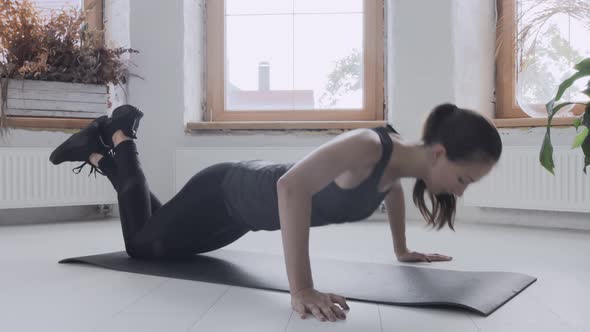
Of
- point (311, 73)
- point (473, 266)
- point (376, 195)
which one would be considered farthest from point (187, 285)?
point (311, 73)

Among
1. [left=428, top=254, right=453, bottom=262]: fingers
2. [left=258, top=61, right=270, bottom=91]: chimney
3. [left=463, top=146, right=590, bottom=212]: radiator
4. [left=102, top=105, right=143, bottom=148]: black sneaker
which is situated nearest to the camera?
[left=428, top=254, right=453, bottom=262]: fingers

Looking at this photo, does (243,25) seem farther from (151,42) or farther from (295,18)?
(151,42)

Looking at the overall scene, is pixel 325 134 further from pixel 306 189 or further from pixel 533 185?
pixel 306 189

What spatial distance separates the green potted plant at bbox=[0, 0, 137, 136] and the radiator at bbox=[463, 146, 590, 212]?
233cm

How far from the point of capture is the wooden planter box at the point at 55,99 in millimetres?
2953

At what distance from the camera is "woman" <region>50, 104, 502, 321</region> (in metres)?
1.13

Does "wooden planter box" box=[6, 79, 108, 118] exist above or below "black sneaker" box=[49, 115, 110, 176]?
above

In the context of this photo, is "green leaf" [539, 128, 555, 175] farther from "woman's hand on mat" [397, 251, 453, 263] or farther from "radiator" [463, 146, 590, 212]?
"radiator" [463, 146, 590, 212]

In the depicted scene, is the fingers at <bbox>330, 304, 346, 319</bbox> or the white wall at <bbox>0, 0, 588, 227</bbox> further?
the white wall at <bbox>0, 0, 588, 227</bbox>

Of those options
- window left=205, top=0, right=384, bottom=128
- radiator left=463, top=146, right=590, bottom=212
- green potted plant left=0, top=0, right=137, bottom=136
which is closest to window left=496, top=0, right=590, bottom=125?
radiator left=463, top=146, right=590, bottom=212

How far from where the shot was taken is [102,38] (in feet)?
11.0

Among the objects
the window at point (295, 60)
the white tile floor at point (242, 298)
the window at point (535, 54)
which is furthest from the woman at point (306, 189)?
the window at point (535, 54)

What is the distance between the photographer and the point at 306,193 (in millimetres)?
1132

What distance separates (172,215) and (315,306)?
2.33 feet
